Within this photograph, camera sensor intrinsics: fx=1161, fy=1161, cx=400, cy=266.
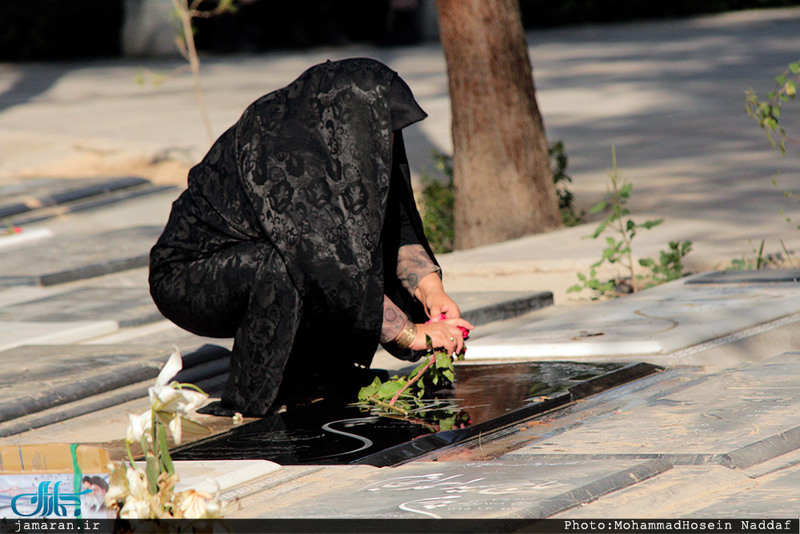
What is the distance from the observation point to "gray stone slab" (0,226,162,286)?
612 cm

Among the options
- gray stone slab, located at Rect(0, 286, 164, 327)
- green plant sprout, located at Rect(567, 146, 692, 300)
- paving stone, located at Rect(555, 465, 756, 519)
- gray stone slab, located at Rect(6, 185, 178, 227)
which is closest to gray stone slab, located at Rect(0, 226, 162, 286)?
gray stone slab, located at Rect(0, 286, 164, 327)

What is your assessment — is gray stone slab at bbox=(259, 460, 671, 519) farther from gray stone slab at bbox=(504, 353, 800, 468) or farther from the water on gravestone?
the water on gravestone

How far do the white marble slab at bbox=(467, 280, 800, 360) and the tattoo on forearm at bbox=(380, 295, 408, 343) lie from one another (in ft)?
2.62

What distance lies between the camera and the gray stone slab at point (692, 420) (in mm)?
2783

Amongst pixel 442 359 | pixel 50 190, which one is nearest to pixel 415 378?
pixel 442 359

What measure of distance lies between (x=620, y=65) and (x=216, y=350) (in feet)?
32.7

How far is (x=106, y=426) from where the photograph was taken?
3.71m

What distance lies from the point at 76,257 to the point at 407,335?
143 inches

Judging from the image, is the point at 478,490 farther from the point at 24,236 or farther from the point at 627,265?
the point at 24,236

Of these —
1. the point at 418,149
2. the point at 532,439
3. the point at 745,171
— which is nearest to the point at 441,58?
the point at 418,149

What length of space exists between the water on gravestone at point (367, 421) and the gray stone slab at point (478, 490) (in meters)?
0.32

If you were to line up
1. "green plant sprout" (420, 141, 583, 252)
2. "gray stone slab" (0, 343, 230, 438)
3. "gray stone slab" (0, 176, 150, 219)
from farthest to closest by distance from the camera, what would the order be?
1. "gray stone slab" (0, 176, 150, 219)
2. "green plant sprout" (420, 141, 583, 252)
3. "gray stone slab" (0, 343, 230, 438)

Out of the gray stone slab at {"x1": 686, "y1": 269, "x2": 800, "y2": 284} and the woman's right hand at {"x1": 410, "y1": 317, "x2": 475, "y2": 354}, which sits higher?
the woman's right hand at {"x1": 410, "y1": 317, "x2": 475, "y2": 354}

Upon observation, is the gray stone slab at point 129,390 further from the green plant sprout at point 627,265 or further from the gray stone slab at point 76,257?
the gray stone slab at point 76,257
